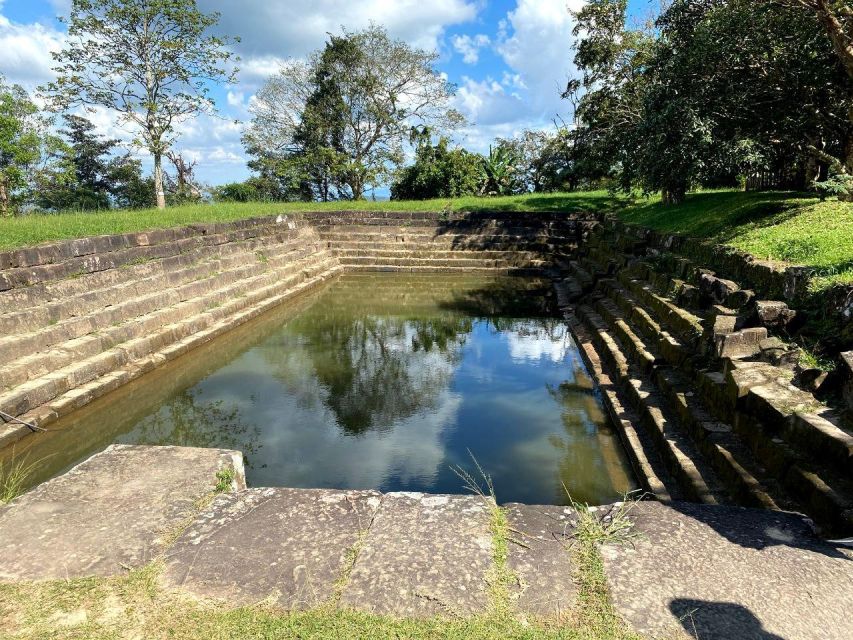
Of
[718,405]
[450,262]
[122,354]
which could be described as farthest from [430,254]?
[718,405]

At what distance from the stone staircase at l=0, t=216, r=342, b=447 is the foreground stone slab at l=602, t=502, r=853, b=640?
5.06m

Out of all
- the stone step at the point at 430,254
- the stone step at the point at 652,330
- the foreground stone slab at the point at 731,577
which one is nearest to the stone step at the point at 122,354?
the foreground stone slab at the point at 731,577

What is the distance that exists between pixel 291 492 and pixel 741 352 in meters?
3.65

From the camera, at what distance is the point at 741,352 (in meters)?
4.35

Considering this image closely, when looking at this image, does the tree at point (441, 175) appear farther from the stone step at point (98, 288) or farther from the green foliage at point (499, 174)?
the stone step at point (98, 288)

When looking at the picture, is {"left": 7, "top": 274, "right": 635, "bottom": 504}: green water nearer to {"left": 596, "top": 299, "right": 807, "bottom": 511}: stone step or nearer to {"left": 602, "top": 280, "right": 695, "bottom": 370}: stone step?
{"left": 596, "top": 299, "right": 807, "bottom": 511}: stone step

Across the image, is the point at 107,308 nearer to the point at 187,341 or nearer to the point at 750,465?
the point at 187,341

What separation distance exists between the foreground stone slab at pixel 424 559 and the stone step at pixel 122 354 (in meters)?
4.05

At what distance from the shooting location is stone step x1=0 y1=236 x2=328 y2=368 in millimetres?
5512

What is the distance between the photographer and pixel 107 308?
22.5 feet

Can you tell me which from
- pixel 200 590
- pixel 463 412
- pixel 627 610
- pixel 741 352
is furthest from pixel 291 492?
pixel 741 352

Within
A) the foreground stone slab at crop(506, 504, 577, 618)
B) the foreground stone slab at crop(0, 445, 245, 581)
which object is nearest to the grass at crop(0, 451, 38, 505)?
the foreground stone slab at crop(0, 445, 245, 581)

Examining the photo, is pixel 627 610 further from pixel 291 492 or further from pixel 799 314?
pixel 799 314

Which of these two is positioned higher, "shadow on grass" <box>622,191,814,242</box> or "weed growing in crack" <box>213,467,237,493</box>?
"shadow on grass" <box>622,191,814,242</box>
